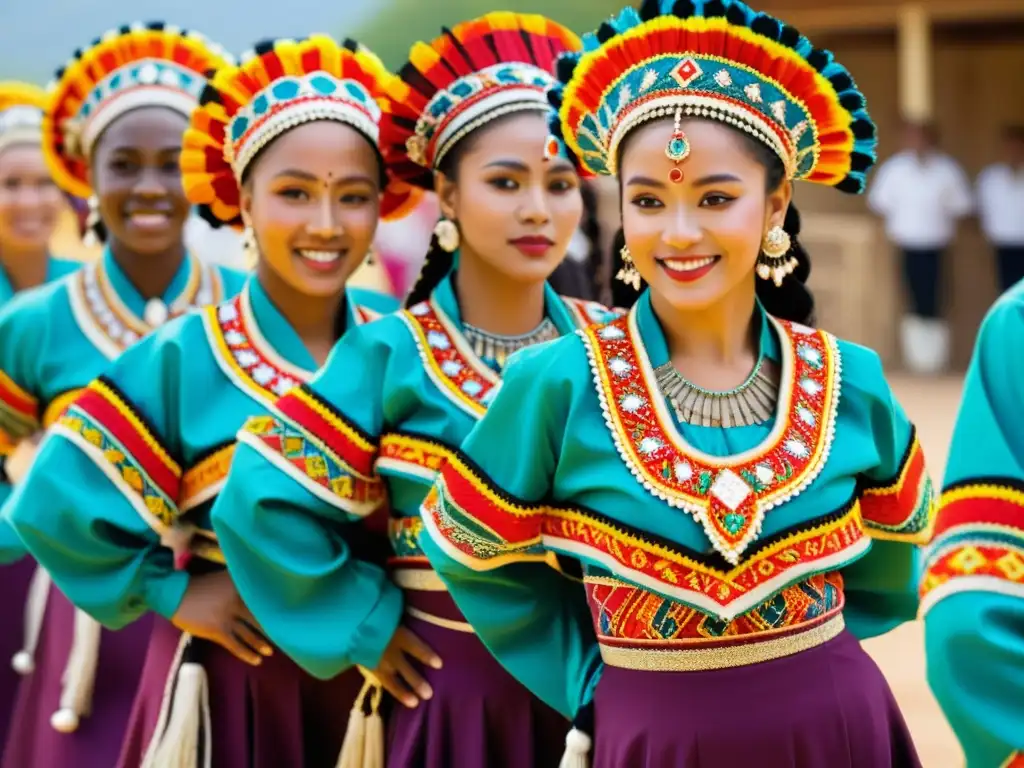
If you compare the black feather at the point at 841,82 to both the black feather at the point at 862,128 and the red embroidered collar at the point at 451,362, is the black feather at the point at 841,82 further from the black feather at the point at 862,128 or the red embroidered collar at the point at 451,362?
the red embroidered collar at the point at 451,362

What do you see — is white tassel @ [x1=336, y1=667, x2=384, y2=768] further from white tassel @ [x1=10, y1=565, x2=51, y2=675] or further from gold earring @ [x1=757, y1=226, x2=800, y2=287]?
white tassel @ [x1=10, y1=565, x2=51, y2=675]

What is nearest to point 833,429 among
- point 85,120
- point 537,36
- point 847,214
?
point 537,36

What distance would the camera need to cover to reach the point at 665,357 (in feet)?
7.98

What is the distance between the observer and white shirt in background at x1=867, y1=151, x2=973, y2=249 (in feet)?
42.5

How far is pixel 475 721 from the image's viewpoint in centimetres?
282

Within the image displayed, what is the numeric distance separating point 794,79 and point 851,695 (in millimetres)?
859

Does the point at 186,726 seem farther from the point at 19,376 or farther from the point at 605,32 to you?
the point at 605,32

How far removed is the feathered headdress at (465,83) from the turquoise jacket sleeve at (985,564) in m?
1.26

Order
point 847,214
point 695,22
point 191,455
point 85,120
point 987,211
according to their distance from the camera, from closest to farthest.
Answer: point 695,22 → point 191,455 → point 85,120 → point 987,211 → point 847,214

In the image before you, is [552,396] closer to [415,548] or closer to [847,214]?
[415,548]

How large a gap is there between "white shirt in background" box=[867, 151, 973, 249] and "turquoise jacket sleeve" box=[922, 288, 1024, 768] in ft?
37.0

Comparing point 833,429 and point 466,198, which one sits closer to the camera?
point 833,429

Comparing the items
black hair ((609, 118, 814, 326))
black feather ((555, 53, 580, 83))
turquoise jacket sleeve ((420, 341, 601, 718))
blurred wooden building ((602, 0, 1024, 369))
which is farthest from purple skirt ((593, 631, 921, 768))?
blurred wooden building ((602, 0, 1024, 369))

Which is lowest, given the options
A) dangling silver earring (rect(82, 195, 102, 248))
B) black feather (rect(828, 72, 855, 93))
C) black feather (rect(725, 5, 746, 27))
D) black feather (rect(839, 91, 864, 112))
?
black feather (rect(839, 91, 864, 112))
